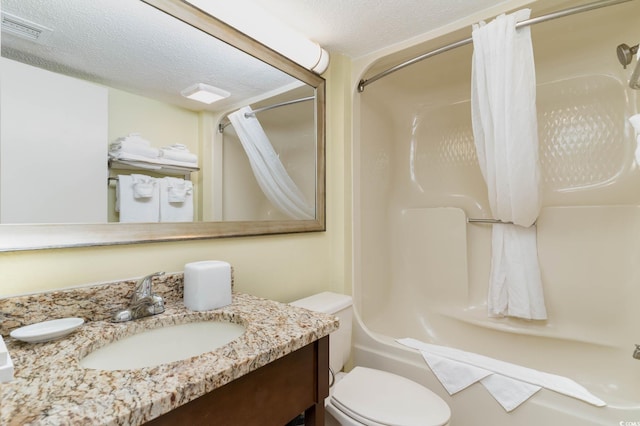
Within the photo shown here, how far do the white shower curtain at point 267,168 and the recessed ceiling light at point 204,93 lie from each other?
0.30ft

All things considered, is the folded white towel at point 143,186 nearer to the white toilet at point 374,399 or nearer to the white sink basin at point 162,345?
the white sink basin at point 162,345

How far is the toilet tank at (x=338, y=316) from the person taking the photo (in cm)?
138

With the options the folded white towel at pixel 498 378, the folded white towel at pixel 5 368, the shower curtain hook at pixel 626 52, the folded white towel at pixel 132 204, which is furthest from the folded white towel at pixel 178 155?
the shower curtain hook at pixel 626 52

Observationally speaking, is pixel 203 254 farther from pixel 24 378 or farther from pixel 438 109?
pixel 438 109

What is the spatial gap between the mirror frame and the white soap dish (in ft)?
0.66

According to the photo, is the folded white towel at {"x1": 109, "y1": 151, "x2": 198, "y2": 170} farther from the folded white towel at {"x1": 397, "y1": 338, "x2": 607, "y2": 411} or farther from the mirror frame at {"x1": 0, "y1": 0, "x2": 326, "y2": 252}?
the folded white towel at {"x1": 397, "y1": 338, "x2": 607, "y2": 411}

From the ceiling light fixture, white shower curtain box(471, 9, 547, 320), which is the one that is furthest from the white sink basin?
white shower curtain box(471, 9, 547, 320)

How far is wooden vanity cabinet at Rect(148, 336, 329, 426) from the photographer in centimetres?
59

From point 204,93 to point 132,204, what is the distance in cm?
51

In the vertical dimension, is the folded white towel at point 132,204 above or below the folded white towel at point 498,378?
above

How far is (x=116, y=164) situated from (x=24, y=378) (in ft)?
2.03

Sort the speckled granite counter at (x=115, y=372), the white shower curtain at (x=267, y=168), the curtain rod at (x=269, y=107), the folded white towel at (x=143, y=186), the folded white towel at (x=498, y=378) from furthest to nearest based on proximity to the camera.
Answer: the white shower curtain at (x=267, y=168)
the curtain rod at (x=269, y=107)
the folded white towel at (x=498, y=378)
the folded white towel at (x=143, y=186)
the speckled granite counter at (x=115, y=372)

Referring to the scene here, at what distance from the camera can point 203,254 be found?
117cm

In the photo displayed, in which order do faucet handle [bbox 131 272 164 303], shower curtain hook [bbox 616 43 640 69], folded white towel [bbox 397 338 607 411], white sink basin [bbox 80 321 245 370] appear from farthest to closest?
shower curtain hook [bbox 616 43 640 69]
folded white towel [bbox 397 338 607 411]
faucet handle [bbox 131 272 164 303]
white sink basin [bbox 80 321 245 370]
